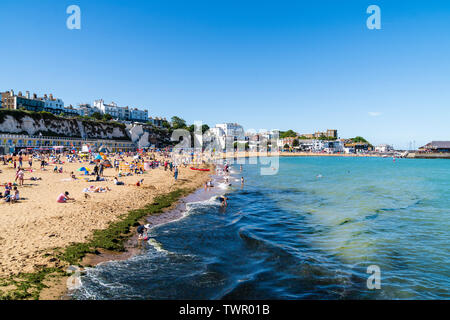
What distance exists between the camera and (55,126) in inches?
2837

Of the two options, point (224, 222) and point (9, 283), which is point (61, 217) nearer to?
point (9, 283)

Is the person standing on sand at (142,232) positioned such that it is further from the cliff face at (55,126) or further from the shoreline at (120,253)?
the cliff face at (55,126)

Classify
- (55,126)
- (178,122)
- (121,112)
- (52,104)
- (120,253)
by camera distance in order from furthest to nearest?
(178,122), (121,112), (52,104), (55,126), (120,253)

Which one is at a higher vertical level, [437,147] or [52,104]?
[52,104]

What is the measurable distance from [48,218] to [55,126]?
72529 mm

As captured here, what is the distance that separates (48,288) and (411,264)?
13937 mm

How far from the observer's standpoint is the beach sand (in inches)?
349

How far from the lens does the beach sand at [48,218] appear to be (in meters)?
8.88

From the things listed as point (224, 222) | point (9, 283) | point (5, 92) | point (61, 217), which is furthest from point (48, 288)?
point (5, 92)

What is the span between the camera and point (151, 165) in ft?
139

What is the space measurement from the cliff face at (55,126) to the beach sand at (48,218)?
2064 inches

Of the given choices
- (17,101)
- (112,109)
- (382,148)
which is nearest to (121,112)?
(112,109)

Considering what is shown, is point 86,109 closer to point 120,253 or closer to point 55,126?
point 55,126

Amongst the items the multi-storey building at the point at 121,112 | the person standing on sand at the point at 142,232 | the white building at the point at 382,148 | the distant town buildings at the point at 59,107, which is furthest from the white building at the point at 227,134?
the person standing on sand at the point at 142,232
